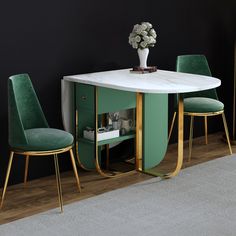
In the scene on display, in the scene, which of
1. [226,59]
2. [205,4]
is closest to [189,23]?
[205,4]

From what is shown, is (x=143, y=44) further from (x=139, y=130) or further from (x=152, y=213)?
(x=152, y=213)

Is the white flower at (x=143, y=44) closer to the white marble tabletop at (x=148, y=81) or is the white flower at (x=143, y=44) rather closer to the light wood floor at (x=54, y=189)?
the white marble tabletop at (x=148, y=81)

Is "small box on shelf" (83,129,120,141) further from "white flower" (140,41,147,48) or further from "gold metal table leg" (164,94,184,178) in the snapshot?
"white flower" (140,41,147,48)

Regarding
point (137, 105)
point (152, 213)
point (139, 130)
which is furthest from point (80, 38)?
point (152, 213)

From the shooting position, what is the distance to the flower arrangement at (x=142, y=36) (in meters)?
4.51

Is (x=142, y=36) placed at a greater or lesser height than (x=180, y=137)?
greater

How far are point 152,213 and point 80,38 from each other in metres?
1.53

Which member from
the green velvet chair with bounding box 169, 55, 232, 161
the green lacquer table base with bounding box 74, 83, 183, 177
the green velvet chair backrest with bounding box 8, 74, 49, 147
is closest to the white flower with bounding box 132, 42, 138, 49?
the green lacquer table base with bounding box 74, 83, 183, 177

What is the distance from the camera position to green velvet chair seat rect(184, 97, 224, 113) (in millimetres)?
4715

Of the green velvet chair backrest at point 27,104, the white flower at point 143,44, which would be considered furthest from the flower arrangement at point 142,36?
the green velvet chair backrest at point 27,104

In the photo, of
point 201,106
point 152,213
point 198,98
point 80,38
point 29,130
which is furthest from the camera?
point 198,98

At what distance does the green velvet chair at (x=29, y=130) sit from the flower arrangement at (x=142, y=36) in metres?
0.94

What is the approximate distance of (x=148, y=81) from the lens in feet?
13.7

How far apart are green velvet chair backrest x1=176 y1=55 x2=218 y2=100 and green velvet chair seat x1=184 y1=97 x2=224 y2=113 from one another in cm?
21
